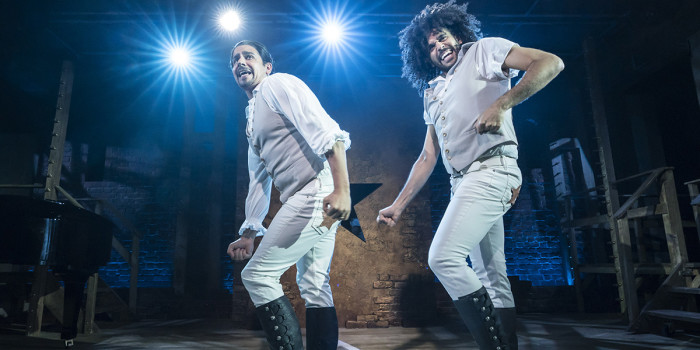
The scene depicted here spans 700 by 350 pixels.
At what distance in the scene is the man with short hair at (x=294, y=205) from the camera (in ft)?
4.88

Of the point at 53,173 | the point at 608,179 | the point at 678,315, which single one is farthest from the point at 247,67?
the point at 608,179

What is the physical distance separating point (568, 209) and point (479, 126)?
5955 mm

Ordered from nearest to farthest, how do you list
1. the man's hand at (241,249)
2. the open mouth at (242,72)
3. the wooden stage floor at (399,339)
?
the man's hand at (241,249) → the open mouth at (242,72) → the wooden stage floor at (399,339)

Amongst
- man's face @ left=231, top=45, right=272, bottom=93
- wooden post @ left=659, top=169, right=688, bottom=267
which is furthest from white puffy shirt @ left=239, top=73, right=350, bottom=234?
wooden post @ left=659, top=169, right=688, bottom=267

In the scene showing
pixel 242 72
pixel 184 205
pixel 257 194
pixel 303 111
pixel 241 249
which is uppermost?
pixel 184 205

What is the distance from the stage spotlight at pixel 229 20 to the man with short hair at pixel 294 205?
3818 mm

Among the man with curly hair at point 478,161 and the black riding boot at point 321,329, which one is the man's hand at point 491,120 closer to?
the man with curly hair at point 478,161

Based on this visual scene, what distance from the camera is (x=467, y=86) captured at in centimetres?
164

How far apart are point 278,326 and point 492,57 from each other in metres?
1.33

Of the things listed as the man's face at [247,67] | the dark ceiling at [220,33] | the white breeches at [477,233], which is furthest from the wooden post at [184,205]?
the white breeches at [477,233]

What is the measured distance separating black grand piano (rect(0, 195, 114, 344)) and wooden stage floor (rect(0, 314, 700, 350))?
59 centimetres

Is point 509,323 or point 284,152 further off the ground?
point 284,152

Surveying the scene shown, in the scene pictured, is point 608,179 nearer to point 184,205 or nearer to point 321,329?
point 321,329

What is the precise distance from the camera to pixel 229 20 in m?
5.35
